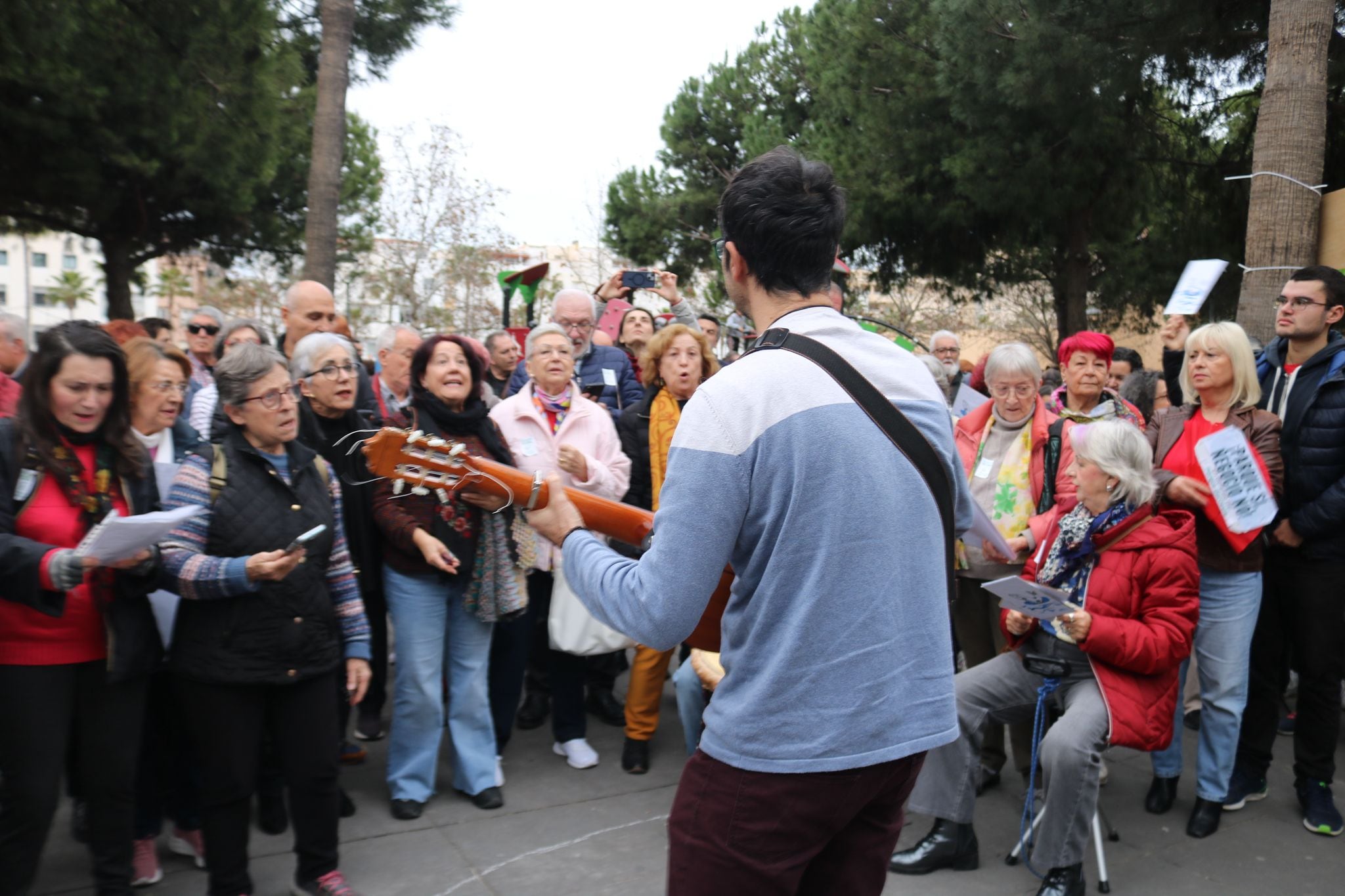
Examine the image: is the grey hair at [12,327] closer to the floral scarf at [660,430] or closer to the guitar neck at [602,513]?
the floral scarf at [660,430]

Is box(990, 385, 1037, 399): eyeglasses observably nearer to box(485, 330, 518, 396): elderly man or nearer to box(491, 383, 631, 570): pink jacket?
box(491, 383, 631, 570): pink jacket

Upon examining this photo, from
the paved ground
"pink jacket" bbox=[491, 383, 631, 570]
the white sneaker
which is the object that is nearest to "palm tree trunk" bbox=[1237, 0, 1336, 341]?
the paved ground

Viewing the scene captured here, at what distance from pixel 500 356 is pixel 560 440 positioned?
9.13ft

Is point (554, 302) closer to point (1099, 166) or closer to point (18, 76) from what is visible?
point (18, 76)

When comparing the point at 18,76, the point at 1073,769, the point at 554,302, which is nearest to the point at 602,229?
the point at 18,76

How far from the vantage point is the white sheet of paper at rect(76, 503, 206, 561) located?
2.71 meters

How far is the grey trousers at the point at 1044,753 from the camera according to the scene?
11.5 feet

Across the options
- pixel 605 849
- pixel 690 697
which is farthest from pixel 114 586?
pixel 690 697

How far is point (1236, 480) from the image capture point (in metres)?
4.04

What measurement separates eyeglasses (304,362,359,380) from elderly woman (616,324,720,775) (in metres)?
1.50

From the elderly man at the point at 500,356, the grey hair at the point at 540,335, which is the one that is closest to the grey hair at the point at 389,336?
the elderly man at the point at 500,356

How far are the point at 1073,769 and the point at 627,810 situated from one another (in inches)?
73.9

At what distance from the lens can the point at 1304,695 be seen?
430cm

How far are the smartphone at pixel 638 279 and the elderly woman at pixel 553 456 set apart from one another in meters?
3.08
